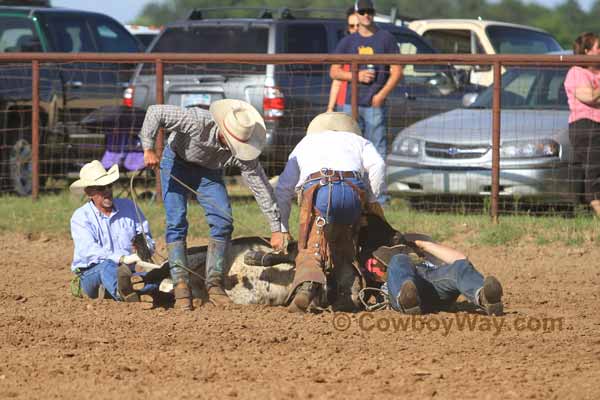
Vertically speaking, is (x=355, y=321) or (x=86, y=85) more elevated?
(x=86, y=85)

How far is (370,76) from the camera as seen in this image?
38.9 feet

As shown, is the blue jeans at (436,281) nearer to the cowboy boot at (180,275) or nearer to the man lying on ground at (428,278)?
the man lying on ground at (428,278)

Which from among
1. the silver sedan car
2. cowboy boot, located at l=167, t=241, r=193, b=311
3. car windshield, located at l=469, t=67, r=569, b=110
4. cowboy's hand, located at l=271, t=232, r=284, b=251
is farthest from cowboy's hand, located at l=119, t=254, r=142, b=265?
car windshield, located at l=469, t=67, r=569, b=110

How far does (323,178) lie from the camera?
775 cm

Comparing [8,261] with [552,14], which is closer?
[8,261]

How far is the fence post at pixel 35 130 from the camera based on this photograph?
12.5 m

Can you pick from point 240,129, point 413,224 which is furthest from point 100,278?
point 413,224

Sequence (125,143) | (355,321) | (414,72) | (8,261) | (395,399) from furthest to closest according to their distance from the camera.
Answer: (414,72) < (125,143) < (8,261) < (355,321) < (395,399)

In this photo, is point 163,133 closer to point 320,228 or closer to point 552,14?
point 320,228

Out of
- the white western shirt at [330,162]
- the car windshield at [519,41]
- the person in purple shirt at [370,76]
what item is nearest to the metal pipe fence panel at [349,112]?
the person in purple shirt at [370,76]

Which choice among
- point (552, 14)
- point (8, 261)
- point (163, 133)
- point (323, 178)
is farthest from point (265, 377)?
point (552, 14)

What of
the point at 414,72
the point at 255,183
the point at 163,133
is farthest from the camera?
the point at 414,72

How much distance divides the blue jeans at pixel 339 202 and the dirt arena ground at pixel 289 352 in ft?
2.06

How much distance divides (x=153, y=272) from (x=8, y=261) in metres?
2.71
